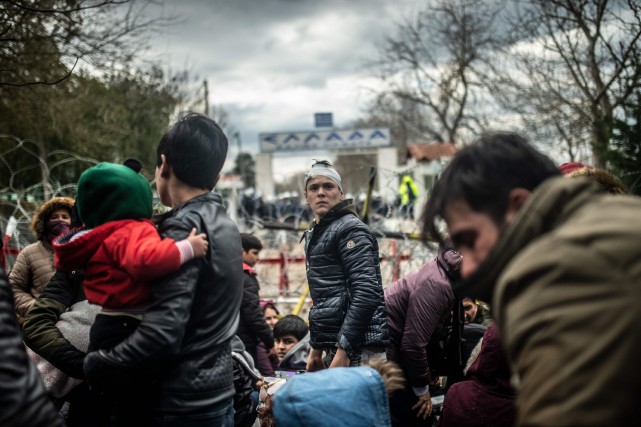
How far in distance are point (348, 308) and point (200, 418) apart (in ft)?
4.15

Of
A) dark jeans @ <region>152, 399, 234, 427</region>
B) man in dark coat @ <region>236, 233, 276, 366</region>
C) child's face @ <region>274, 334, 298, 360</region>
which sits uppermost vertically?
dark jeans @ <region>152, 399, 234, 427</region>

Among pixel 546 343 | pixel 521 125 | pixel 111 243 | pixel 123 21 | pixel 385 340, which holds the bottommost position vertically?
pixel 385 340

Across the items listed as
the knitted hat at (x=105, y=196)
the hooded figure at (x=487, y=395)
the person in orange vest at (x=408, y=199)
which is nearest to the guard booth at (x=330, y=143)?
the person in orange vest at (x=408, y=199)

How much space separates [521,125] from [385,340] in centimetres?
1362

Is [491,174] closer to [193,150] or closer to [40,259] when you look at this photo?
[193,150]

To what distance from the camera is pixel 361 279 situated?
3.01m

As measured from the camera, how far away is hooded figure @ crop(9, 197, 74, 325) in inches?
155

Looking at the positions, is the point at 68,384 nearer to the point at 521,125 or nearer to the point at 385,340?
the point at 385,340

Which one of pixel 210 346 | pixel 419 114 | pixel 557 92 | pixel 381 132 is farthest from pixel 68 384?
pixel 381 132

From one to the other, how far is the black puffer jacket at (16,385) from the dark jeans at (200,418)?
23.1 inches

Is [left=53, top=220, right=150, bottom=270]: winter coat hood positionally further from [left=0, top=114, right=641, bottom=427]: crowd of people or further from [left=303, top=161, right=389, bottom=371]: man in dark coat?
[left=303, top=161, right=389, bottom=371]: man in dark coat

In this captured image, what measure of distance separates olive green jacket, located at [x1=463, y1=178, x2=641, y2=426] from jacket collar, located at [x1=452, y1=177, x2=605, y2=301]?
3cm

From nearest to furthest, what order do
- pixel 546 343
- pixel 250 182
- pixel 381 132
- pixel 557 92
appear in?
pixel 546 343
pixel 557 92
pixel 381 132
pixel 250 182

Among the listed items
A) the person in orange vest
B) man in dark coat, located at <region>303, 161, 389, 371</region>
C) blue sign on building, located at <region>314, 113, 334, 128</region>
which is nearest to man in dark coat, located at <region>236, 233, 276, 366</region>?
man in dark coat, located at <region>303, 161, 389, 371</region>
